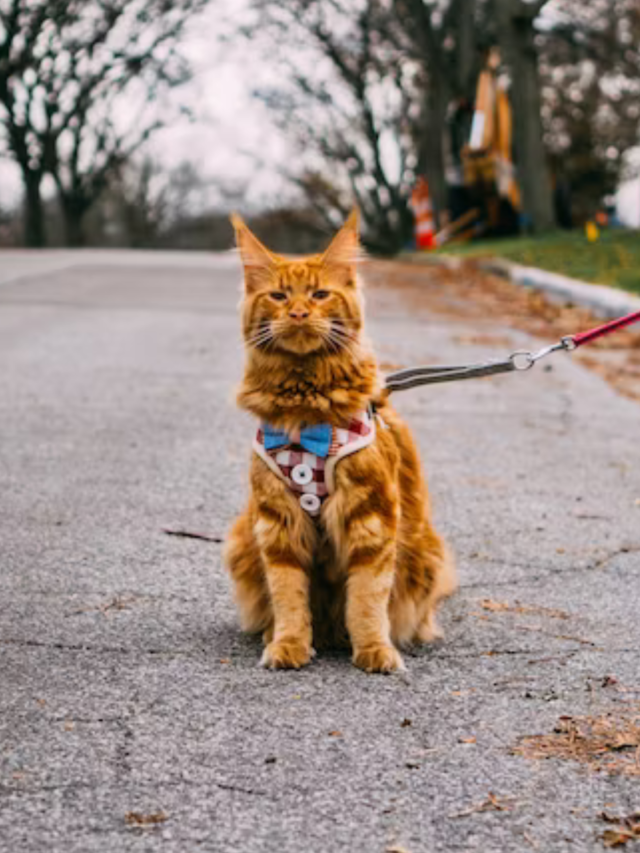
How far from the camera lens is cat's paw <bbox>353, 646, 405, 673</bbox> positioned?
4.01 meters

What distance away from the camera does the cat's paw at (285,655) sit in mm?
4012

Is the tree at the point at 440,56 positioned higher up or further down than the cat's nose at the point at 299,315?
higher up

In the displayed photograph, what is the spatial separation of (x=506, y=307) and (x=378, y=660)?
11.9 meters

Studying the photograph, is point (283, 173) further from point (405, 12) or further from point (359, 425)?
point (359, 425)

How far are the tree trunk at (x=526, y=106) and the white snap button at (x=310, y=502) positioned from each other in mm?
22274

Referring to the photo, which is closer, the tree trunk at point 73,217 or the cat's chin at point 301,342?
the cat's chin at point 301,342

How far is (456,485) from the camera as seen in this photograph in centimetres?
694

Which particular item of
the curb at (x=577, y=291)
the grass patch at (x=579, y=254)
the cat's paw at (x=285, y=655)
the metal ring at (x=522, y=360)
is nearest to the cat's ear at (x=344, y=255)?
the metal ring at (x=522, y=360)

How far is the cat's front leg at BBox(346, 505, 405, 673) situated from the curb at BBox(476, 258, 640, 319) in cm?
746

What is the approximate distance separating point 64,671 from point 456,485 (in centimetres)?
336

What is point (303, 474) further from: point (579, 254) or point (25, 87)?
point (25, 87)

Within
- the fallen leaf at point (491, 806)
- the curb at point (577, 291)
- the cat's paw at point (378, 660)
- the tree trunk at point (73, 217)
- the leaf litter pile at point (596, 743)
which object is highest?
the tree trunk at point (73, 217)

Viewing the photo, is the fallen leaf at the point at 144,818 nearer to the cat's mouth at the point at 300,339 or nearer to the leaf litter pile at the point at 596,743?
the leaf litter pile at the point at 596,743

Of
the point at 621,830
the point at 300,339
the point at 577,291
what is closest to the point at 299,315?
the point at 300,339
